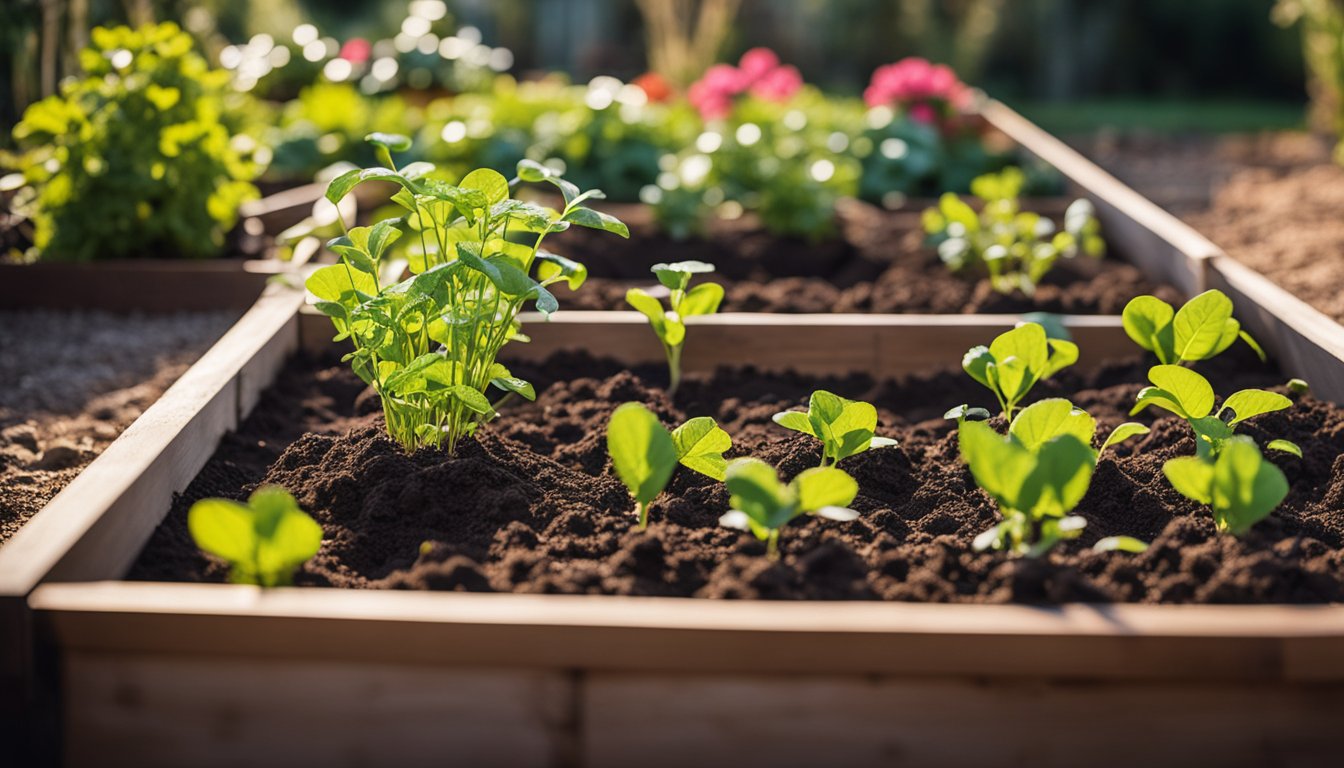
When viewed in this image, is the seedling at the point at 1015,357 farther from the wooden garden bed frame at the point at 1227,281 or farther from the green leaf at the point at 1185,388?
the wooden garden bed frame at the point at 1227,281

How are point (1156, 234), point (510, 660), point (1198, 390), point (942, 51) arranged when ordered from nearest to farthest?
point (510, 660) < point (1198, 390) < point (1156, 234) < point (942, 51)

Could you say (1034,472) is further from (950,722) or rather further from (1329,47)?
(1329,47)

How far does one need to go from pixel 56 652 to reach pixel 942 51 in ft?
35.5

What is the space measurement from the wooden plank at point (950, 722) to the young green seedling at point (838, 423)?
0.53 metres

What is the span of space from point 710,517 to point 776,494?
40 cm

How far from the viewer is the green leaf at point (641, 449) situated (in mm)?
1678

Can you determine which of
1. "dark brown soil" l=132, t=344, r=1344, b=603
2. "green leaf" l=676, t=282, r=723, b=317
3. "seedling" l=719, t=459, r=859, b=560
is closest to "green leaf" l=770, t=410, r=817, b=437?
"dark brown soil" l=132, t=344, r=1344, b=603

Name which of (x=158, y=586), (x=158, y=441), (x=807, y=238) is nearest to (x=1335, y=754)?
(x=158, y=586)

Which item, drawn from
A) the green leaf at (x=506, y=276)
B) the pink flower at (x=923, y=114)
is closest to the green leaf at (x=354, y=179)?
the green leaf at (x=506, y=276)

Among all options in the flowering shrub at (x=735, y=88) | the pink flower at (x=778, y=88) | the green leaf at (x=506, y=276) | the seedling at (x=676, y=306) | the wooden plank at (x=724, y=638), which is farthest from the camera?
the pink flower at (x=778, y=88)

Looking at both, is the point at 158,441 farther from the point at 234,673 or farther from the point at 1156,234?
the point at 1156,234

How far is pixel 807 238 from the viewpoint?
4109mm

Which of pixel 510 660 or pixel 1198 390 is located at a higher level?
pixel 1198 390

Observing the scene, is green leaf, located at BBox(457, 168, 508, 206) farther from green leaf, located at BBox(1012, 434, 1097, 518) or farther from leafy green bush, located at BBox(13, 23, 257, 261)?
leafy green bush, located at BBox(13, 23, 257, 261)
